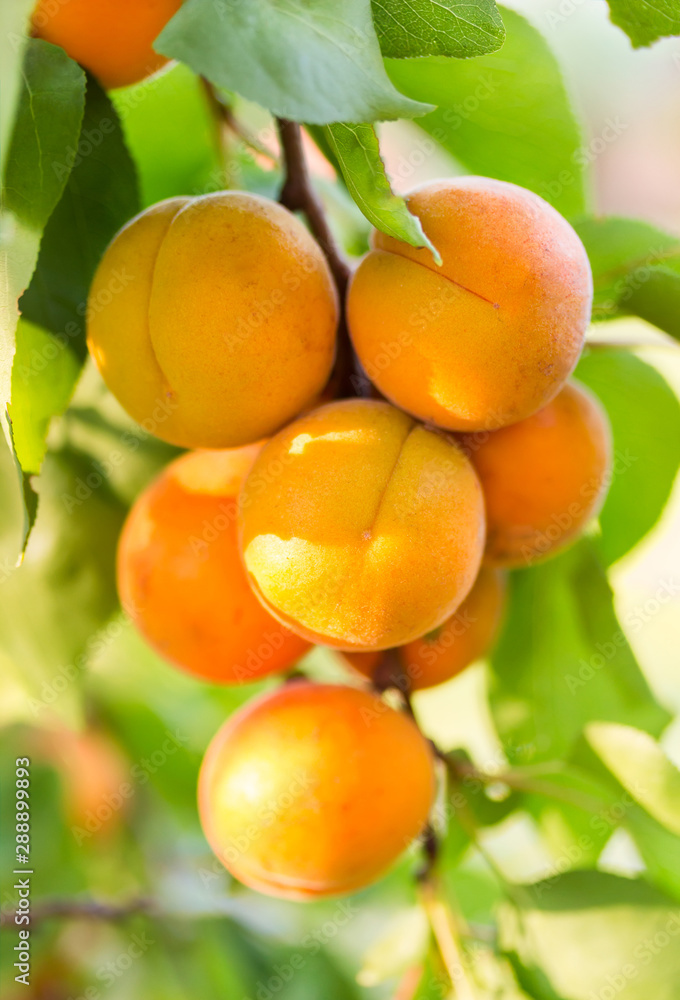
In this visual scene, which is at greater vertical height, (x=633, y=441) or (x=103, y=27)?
(x=103, y=27)

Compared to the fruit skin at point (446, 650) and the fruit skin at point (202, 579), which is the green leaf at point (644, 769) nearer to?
the fruit skin at point (446, 650)

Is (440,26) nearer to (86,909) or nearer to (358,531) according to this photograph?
(358,531)

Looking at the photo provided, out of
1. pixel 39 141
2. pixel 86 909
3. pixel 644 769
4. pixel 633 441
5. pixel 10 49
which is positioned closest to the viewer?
pixel 10 49

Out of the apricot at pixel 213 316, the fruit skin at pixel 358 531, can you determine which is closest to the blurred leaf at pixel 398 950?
the fruit skin at pixel 358 531

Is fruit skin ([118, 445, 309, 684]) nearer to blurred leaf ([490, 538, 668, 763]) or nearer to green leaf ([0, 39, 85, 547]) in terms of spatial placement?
green leaf ([0, 39, 85, 547])

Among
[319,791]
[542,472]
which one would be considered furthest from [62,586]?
[542,472]

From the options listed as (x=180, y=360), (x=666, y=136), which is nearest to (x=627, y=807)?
(x=180, y=360)

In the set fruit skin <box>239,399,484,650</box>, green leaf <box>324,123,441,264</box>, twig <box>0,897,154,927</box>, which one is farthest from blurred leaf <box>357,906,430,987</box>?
green leaf <box>324,123,441,264</box>
